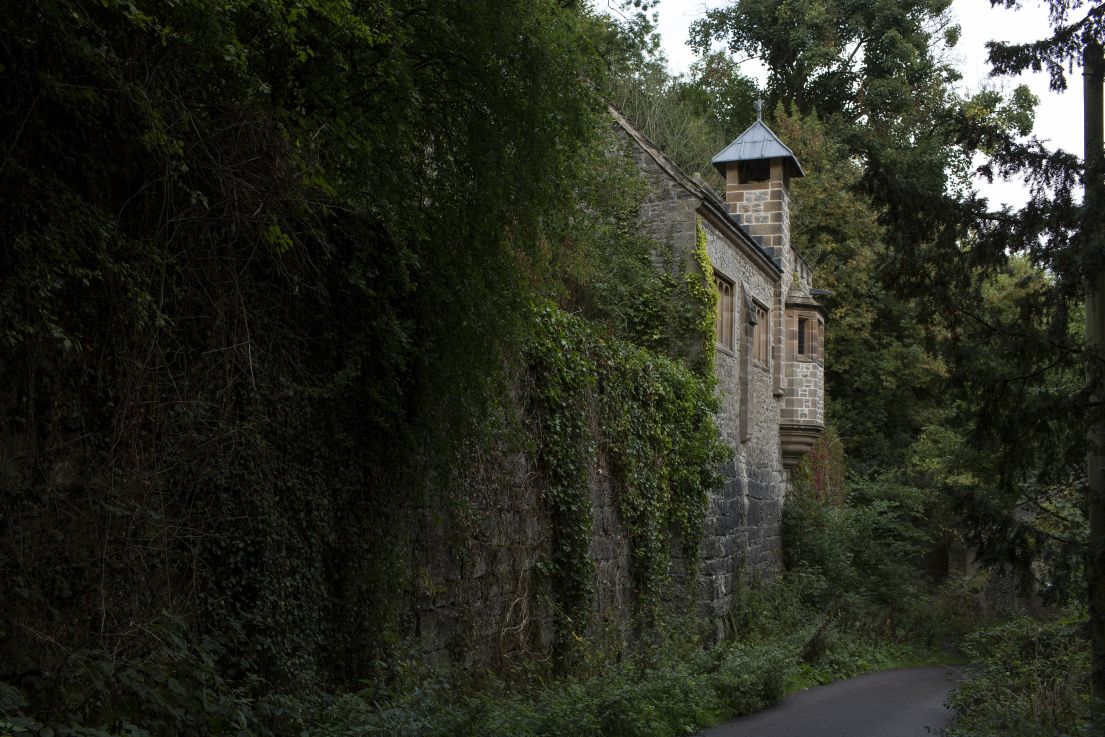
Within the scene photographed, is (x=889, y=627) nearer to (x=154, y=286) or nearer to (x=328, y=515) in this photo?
(x=328, y=515)

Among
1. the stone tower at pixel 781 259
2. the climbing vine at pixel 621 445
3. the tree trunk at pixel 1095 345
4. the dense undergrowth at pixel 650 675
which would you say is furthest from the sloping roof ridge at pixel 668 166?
the tree trunk at pixel 1095 345

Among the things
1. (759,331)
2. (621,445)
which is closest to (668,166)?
(759,331)

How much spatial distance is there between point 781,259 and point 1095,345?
48.7 ft

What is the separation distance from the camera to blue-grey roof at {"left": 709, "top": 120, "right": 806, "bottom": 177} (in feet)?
76.7

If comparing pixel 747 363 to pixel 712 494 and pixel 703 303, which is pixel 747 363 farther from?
pixel 712 494

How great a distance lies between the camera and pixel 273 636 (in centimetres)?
686

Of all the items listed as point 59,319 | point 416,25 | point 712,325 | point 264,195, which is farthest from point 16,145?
point 712,325

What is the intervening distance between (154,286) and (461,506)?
3.60 meters

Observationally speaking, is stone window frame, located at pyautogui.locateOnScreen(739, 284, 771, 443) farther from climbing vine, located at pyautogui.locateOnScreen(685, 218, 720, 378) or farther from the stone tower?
climbing vine, located at pyautogui.locateOnScreen(685, 218, 720, 378)

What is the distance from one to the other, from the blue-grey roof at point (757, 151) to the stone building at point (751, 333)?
0.02 metres

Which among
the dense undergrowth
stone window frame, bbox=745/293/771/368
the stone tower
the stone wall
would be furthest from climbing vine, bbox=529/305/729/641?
the stone tower

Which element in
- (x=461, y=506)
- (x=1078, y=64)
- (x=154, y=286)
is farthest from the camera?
(x=1078, y=64)

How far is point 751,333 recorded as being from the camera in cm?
2105

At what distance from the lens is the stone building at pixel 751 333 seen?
60.3ft
